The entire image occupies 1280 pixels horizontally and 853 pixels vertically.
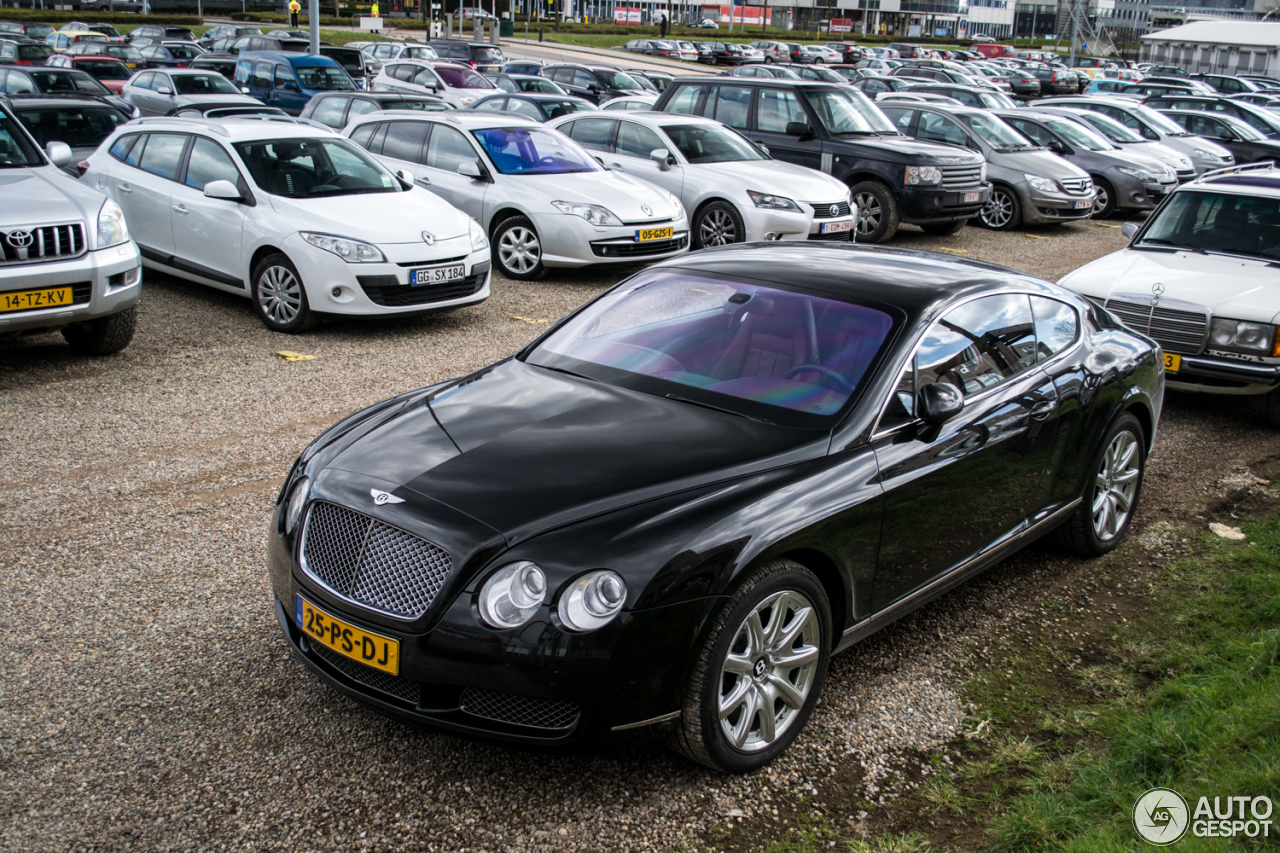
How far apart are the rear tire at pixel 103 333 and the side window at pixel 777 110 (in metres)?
9.22

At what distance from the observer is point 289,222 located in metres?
8.14

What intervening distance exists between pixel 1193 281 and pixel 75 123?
1273cm

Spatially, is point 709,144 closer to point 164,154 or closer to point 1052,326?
point 164,154

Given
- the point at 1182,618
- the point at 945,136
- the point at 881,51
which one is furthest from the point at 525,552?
the point at 881,51

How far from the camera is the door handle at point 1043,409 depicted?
4176 mm

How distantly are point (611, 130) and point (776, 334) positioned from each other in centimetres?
972

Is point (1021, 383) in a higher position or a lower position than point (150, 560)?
higher

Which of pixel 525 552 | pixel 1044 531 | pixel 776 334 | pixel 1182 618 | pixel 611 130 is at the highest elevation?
pixel 611 130

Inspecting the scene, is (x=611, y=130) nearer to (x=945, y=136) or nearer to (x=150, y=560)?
(x=945, y=136)

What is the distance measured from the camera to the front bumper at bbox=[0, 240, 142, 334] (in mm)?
6469

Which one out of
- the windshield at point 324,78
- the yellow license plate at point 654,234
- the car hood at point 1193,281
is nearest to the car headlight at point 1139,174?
the yellow license plate at point 654,234

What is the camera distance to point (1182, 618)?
4.32 m

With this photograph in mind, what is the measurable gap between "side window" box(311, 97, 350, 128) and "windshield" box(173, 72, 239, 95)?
19.2 feet

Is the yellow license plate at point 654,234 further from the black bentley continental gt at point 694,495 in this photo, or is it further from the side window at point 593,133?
the black bentley continental gt at point 694,495
